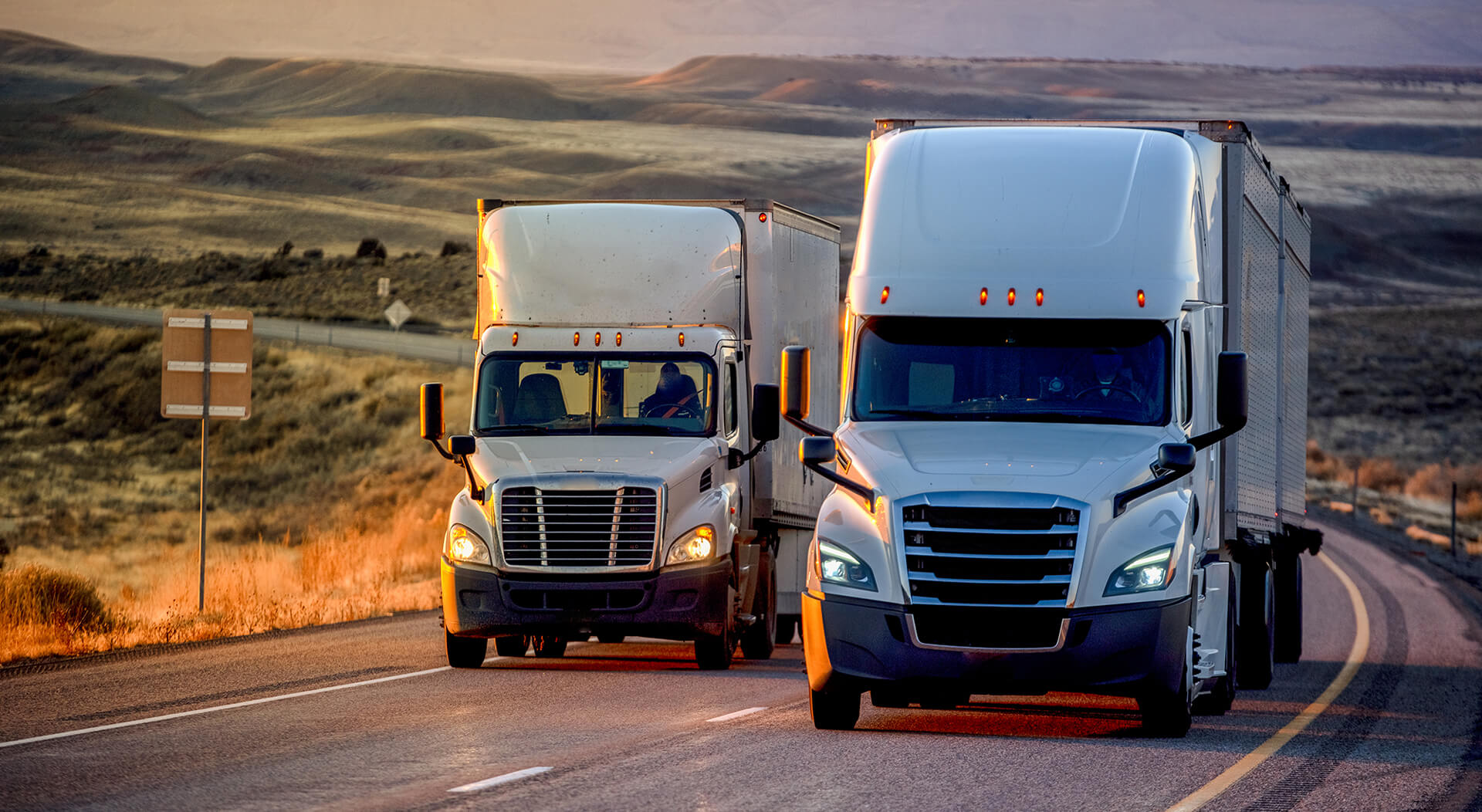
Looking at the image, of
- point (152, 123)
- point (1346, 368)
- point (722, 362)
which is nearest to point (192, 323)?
point (722, 362)

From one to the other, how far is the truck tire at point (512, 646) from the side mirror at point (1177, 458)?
7322 mm

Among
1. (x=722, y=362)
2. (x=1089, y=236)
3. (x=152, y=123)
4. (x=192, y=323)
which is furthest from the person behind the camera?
(x=152, y=123)

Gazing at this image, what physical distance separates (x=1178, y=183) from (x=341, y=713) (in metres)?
6.44

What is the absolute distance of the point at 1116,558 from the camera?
11727mm

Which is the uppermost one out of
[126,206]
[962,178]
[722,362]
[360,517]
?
[126,206]

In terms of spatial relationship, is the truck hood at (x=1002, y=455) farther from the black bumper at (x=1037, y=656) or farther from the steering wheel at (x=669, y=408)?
the steering wheel at (x=669, y=408)

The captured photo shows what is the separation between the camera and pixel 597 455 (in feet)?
52.5

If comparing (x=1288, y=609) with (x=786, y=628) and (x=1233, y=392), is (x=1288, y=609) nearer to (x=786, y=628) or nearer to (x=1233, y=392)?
(x=786, y=628)

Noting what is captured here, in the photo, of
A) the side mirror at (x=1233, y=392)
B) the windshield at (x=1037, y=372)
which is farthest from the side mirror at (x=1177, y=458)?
the windshield at (x=1037, y=372)

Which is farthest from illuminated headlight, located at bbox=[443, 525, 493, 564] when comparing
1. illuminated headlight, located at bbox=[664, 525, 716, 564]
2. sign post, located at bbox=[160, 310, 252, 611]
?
sign post, located at bbox=[160, 310, 252, 611]

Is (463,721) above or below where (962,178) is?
below

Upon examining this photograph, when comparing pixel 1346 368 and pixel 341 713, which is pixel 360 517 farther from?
pixel 1346 368

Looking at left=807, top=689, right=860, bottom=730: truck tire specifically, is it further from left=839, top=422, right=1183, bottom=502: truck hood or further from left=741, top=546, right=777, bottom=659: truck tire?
left=741, top=546, right=777, bottom=659: truck tire

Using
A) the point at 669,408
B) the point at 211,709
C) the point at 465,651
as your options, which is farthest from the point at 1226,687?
the point at 211,709
